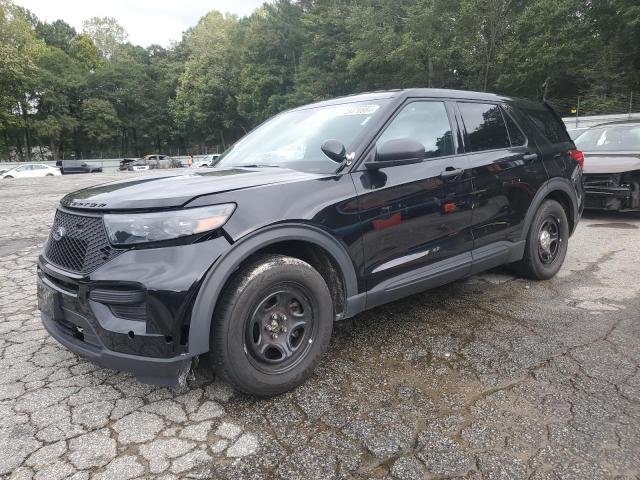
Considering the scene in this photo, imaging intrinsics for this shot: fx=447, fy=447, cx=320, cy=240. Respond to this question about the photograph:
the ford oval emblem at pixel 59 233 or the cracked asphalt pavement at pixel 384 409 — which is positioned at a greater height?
the ford oval emblem at pixel 59 233

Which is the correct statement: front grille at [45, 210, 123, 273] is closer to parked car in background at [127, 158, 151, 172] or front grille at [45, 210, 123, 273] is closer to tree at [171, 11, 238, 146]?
parked car in background at [127, 158, 151, 172]

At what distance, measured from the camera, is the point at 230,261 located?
2.21m

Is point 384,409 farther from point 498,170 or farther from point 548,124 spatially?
point 548,124

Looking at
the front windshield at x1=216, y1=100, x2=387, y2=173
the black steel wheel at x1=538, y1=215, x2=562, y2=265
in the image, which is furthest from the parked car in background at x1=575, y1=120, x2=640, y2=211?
the front windshield at x1=216, y1=100, x2=387, y2=173

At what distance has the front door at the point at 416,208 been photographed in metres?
2.79

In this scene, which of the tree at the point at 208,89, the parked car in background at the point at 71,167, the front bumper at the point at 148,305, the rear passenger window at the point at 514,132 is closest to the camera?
the front bumper at the point at 148,305

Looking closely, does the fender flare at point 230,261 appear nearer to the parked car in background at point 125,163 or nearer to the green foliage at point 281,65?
the green foliage at point 281,65

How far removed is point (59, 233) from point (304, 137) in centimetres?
167

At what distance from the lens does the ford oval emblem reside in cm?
247

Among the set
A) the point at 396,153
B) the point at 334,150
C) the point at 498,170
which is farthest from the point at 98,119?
the point at 396,153

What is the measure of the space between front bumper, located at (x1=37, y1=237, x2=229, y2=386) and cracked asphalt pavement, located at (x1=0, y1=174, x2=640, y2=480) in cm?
37

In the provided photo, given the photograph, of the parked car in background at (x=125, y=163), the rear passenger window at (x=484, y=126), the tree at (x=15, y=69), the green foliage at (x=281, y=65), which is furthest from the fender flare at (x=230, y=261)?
the tree at (x=15, y=69)

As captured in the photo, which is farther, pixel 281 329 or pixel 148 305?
pixel 281 329

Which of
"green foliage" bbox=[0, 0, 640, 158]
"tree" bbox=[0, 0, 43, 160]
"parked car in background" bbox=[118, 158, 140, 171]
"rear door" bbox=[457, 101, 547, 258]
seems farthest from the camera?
"parked car in background" bbox=[118, 158, 140, 171]
